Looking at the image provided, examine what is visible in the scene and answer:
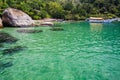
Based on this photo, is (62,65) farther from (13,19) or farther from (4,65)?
(13,19)

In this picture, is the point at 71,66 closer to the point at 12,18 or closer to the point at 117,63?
the point at 117,63

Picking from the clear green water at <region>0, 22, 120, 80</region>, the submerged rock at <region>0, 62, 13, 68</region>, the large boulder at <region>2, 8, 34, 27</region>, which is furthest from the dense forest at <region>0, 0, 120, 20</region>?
the submerged rock at <region>0, 62, 13, 68</region>

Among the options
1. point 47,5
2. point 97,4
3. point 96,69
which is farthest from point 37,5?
point 96,69

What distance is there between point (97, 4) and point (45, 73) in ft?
283

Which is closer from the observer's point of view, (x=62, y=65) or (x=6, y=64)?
(x=62, y=65)

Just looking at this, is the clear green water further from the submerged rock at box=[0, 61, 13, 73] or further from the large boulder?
the large boulder

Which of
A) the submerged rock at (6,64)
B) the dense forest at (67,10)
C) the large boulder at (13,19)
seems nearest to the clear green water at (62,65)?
the submerged rock at (6,64)

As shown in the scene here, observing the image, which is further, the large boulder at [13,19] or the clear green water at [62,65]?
the large boulder at [13,19]

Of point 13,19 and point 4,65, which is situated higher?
point 13,19

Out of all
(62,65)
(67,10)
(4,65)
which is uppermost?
(67,10)

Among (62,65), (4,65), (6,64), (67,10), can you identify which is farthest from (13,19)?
(67,10)

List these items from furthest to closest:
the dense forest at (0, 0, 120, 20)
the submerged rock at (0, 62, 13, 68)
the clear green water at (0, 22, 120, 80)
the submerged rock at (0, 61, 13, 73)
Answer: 1. the dense forest at (0, 0, 120, 20)
2. the submerged rock at (0, 62, 13, 68)
3. the submerged rock at (0, 61, 13, 73)
4. the clear green water at (0, 22, 120, 80)

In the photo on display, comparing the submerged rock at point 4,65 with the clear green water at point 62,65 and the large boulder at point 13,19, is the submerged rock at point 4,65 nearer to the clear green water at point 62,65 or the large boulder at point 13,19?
the clear green water at point 62,65

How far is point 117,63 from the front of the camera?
610 inches
